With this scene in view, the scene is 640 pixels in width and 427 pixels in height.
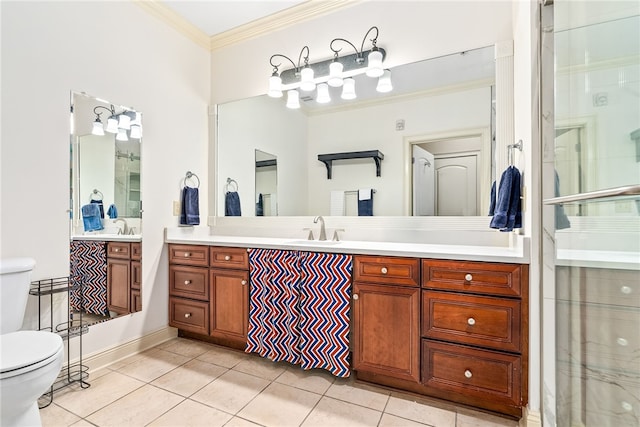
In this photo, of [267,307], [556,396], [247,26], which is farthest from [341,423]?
[247,26]

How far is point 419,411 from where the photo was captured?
159cm

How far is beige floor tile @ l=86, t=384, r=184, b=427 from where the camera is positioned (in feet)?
4.94

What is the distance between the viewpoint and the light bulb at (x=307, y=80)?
240cm

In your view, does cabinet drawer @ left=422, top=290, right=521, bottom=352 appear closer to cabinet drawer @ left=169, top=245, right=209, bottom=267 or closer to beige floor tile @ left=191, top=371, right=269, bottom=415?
beige floor tile @ left=191, top=371, right=269, bottom=415

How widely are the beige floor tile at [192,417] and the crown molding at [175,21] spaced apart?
8.99 feet

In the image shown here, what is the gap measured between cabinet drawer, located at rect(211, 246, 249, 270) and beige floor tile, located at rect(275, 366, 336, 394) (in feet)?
2.44

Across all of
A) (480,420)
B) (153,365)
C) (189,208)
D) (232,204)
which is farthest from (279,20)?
(480,420)

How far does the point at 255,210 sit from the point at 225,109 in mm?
1010

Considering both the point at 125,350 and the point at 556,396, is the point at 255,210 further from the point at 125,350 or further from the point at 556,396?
the point at 556,396

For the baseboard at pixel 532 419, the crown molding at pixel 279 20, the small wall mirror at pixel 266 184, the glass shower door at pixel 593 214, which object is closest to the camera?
the glass shower door at pixel 593 214

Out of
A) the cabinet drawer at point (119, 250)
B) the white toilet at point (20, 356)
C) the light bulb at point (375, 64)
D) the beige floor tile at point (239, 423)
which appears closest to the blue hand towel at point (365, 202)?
the light bulb at point (375, 64)

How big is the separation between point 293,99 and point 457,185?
4.86 ft

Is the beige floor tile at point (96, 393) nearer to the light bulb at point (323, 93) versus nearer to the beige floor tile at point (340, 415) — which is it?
the beige floor tile at point (340, 415)

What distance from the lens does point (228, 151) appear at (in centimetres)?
288
